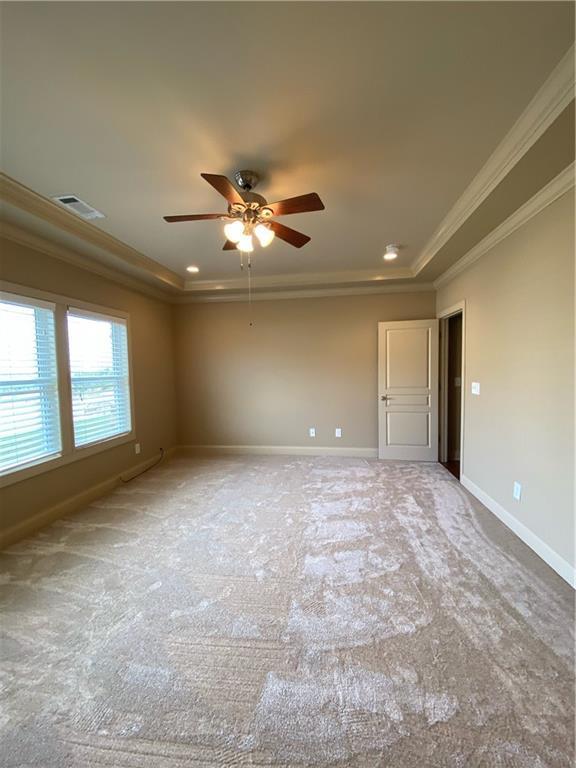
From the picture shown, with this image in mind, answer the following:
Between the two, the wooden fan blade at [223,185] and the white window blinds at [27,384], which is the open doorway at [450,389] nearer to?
the wooden fan blade at [223,185]

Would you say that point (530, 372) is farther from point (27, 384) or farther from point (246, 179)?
point (27, 384)

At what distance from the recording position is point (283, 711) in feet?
4.29

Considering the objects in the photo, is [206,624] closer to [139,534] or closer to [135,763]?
[135,763]

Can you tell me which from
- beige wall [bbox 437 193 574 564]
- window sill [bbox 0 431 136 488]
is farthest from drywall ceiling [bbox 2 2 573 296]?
window sill [bbox 0 431 136 488]

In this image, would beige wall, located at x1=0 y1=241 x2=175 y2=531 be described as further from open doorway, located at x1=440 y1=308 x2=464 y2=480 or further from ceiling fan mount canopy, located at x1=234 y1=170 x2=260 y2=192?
open doorway, located at x1=440 y1=308 x2=464 y2=480

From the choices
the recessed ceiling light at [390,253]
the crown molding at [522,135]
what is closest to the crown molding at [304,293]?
the recessed ceiling light at [390,253]

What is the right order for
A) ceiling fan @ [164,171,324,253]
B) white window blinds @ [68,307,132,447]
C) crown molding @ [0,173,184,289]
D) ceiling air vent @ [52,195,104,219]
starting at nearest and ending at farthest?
ceiling fan @ [164,171,324,253] < crown molding @ [0,173,184,289] < ceiling air vent @ [52,195,104,219] < white window blinds @ [68,307,132,447]

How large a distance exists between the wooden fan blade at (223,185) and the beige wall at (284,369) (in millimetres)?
3039

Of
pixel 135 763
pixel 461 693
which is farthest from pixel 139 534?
pixel 461 693

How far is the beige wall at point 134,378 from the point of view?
106 inches

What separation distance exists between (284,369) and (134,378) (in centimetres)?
217

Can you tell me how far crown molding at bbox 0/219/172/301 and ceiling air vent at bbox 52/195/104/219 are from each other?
0.51 meters

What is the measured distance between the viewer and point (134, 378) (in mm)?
4211

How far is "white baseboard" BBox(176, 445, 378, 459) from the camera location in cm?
491
